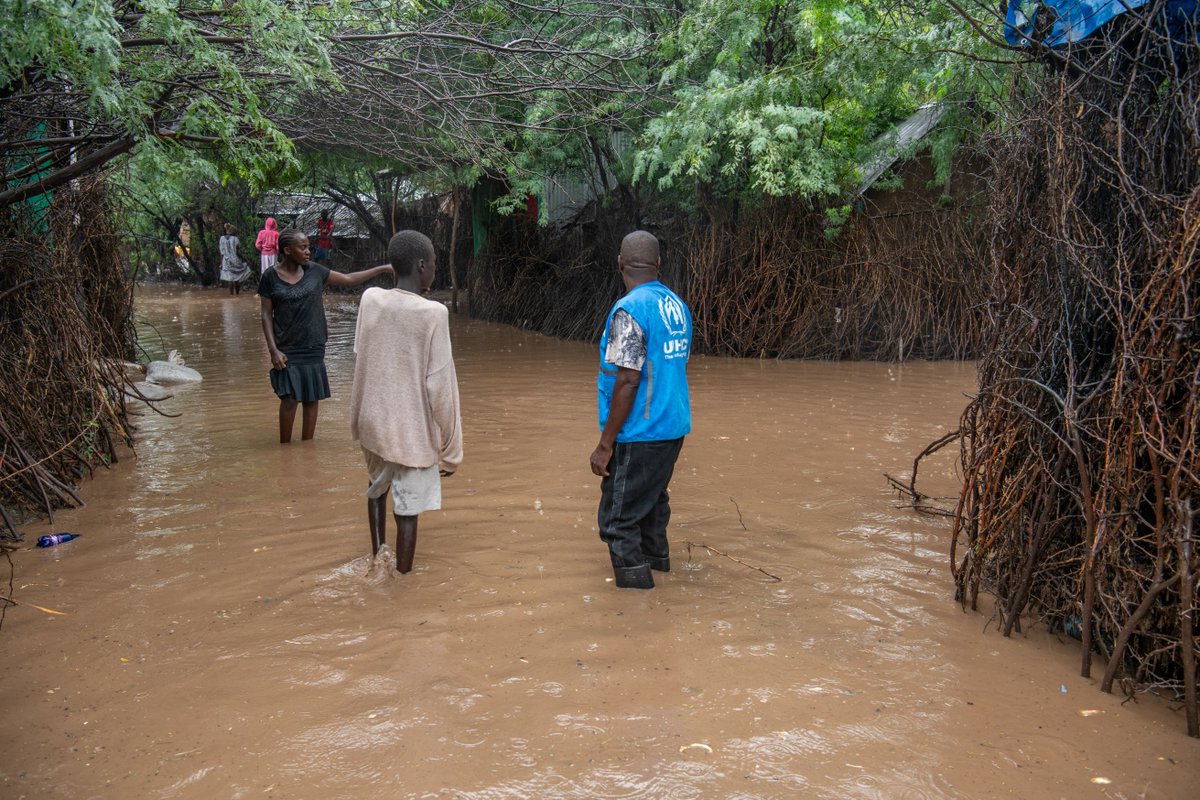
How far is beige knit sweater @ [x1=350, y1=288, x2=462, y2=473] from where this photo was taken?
4.25m

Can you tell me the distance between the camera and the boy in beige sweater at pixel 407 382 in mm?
4258

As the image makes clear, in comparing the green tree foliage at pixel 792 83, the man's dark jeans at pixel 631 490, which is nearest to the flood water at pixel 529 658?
the man's dark jeans at pixel 631 490

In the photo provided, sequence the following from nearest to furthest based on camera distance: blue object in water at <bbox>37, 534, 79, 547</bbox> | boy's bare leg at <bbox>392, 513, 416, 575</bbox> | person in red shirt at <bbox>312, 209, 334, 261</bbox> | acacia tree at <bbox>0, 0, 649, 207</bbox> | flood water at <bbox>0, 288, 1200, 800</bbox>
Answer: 1. flood water at <bbox>0, 288, 1200, 800</bbox>
2. acacia tree at <bbox>0, 0, 649, 207</bbox>
3. boy's bare leg at <bbox>392, 513, 416, 575</bbox>
4. blue object in water at <bbox>37, 534, 79, 547</bbox>
5. person in red shirt at <bbox>312, 209, 334, 261</bbox>

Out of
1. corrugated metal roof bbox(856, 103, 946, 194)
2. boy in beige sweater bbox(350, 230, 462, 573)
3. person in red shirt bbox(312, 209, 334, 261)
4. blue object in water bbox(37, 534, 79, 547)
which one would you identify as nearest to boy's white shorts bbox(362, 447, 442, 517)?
boy in beige sweater bbox(350, 230, 462, 573)

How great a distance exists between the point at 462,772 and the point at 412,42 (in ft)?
20.7

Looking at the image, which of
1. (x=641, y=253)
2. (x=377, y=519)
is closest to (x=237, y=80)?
(x=641, y=253)

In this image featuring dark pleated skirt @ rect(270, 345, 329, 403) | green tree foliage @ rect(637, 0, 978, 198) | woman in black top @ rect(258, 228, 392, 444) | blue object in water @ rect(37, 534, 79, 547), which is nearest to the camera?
blue object in water @ rect(37, 534, 79, 547)

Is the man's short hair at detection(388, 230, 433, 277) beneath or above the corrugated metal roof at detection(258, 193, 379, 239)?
beneath

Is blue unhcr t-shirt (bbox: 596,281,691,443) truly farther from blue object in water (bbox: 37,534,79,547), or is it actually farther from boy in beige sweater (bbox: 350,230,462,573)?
blue object in water (bbox: 37,534,79,547)

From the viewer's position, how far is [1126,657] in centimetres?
350

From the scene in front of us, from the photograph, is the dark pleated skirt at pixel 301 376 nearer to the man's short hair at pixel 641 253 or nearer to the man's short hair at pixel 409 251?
the man's short hair at pixel 409 251

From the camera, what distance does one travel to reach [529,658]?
12.0 feet

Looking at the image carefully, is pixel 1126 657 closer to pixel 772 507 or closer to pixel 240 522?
pixel 772 507

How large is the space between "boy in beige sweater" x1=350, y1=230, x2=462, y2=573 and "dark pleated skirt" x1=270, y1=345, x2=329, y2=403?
2.65 m
